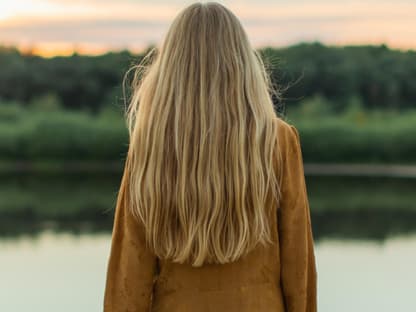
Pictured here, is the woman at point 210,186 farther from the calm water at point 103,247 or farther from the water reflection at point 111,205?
the water reflection at point 111,205

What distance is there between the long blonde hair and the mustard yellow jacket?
0.15 feet

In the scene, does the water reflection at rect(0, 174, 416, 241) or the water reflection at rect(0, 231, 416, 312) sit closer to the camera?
the water reflection at rect(0, 231, 416, 312)

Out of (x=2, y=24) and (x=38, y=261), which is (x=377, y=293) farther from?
(x=2, y=24)

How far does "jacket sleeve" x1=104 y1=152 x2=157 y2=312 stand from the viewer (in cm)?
188

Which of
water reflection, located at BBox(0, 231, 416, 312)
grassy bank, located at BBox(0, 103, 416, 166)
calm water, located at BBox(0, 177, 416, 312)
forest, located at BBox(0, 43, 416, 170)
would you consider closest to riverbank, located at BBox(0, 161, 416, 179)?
grassy bank, located at BBox(0, 103, 416, 166)

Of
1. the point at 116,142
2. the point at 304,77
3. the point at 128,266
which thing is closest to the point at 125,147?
the point at 116,142

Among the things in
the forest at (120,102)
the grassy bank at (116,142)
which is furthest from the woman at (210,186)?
the forest at (120,102)

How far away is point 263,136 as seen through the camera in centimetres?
180

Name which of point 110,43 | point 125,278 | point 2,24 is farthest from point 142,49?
point 125,278

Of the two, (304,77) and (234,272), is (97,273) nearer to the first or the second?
(234,272)

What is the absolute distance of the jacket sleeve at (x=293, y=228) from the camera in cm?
186

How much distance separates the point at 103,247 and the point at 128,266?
8216 mm

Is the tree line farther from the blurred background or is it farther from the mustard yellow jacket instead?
the mustard yellow jacket

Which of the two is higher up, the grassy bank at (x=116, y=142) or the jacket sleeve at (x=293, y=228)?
the jacket sleeve at (x=293, y=228)
